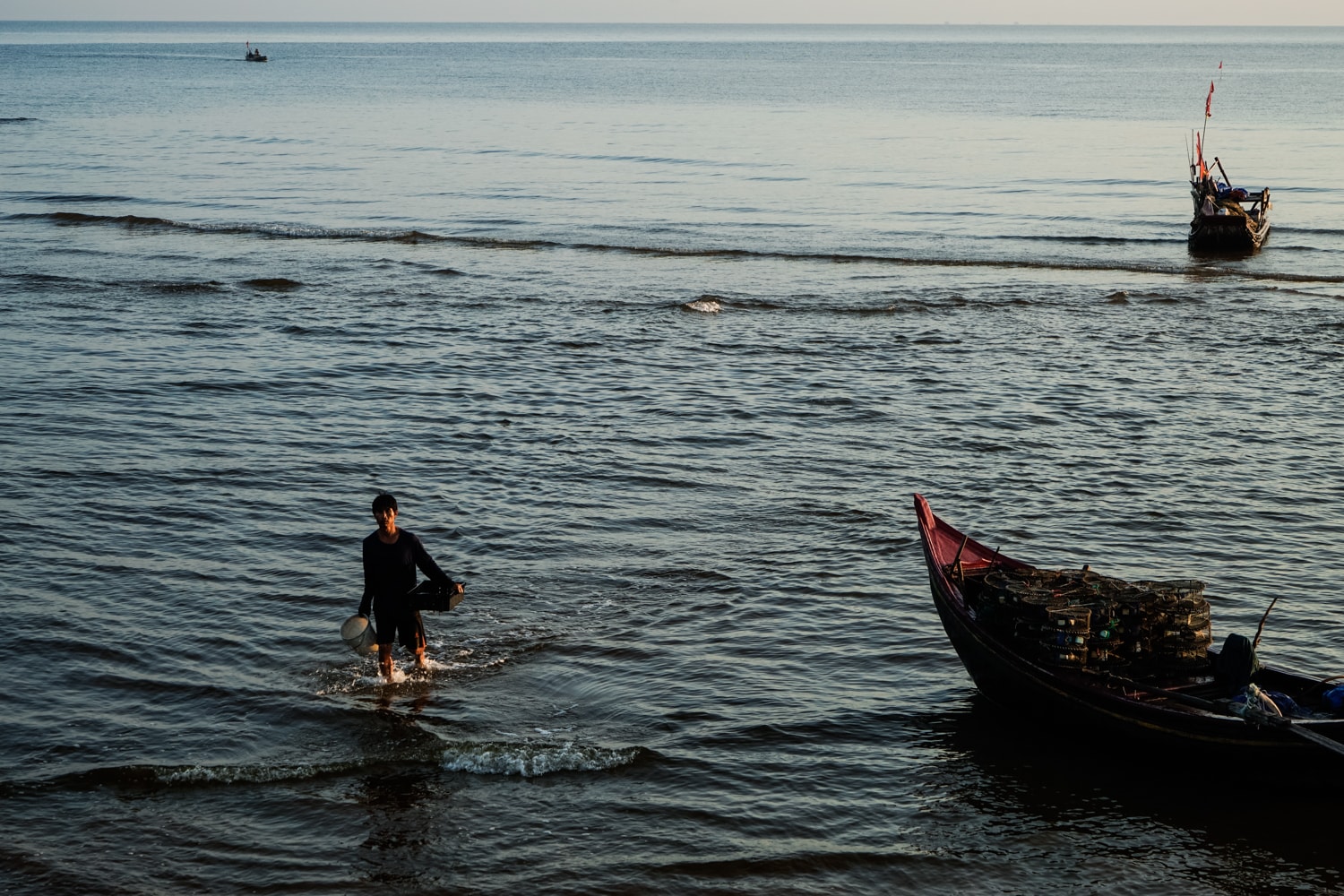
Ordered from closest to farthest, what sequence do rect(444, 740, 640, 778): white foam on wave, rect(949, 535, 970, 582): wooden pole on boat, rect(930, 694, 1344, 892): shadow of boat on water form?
rect(930, 694, 1344, 892): shadow of boat on water
rect(444, 740, 640, 778): white foam on wave
rect(949, 535, 970, 582): wooden pole on boat

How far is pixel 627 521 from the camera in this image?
1391 centimetres

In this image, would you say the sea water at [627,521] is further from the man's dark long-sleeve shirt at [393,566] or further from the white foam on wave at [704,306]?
the man's dark long-sleeve shirt at [393,566]

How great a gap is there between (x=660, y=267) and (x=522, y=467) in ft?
51.0

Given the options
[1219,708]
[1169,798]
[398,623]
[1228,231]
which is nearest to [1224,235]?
[1228,231]

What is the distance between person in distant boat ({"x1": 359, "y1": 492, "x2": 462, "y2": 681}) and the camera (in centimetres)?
958

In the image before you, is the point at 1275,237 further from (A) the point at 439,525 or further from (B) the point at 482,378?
(A) the point at 439,525

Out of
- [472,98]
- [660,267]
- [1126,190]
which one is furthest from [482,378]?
[472,98]

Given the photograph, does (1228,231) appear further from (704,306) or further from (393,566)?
(393,566)

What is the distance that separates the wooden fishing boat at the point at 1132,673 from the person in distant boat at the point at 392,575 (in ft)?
13.1

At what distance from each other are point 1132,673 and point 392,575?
540cm

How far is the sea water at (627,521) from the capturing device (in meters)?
8.37

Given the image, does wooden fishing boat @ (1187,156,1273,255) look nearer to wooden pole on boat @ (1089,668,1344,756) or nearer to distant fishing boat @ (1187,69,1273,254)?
distant fishing boat @ (1187,69,1273,254)

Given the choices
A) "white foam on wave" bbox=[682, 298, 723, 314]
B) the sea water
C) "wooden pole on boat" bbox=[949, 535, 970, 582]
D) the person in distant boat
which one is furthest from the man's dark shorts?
"white foam on wave" bbox=[682, 298, 723, 314]

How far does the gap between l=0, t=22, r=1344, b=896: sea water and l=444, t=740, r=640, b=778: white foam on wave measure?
3 cm
